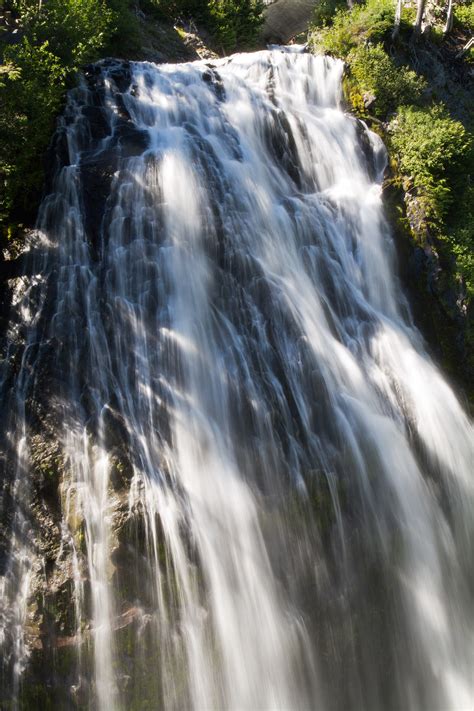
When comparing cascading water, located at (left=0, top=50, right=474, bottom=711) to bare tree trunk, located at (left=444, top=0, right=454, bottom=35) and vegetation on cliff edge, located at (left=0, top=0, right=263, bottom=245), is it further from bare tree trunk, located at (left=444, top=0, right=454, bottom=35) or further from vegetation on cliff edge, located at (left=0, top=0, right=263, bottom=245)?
bare tree trunk, located at (left=444, top=0, right=454, bottom=35)

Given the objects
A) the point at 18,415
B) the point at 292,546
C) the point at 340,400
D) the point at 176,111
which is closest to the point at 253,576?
the point at 292,546

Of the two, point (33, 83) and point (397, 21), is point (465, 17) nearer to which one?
point (397, 21)

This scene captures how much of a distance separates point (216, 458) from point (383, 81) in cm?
993

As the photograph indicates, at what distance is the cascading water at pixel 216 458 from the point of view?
17.7 ft

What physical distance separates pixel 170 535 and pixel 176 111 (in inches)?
313

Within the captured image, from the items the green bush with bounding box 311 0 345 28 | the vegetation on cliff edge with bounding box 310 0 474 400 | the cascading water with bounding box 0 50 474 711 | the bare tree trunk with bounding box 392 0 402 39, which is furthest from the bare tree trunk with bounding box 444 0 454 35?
the cascading water with bounding box 0 50 474 711

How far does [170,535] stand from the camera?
5.61m

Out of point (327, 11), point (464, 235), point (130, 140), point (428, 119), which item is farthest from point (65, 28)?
point (327, 11)

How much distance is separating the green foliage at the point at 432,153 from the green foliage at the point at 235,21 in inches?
345

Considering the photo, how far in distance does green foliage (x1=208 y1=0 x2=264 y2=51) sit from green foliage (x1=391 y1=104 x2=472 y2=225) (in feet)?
28.7

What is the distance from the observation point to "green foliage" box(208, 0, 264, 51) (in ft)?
58.7

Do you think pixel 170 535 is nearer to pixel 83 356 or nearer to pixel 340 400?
pixel 83 356

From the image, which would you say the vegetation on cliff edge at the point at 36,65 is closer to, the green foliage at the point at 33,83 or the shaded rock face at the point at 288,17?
the green foliage at the point at 33,83

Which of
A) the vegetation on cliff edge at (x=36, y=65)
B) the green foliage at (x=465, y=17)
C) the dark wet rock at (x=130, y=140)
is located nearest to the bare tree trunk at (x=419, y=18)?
the green foliage at (x=465, y=17)
